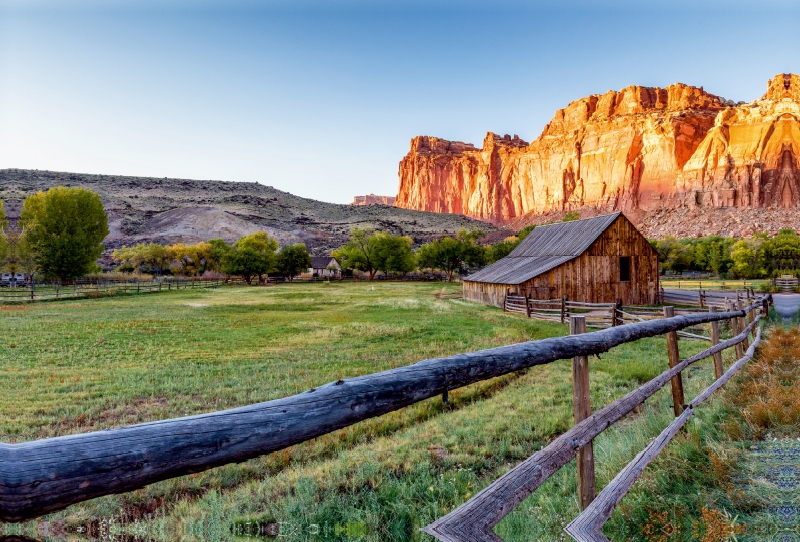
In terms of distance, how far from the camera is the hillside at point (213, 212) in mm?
88812

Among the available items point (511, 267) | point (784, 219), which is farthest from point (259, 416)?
point (784, 219)

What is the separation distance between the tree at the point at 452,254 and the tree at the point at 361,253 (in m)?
7.53

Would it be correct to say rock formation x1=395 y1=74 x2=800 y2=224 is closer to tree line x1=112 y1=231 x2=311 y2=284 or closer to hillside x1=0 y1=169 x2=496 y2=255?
hillside x1=0 y1=169 x2=496 y2=255

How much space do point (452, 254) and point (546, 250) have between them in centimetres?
3415

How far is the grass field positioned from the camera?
3844 mm

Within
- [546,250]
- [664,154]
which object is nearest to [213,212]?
[546,250]

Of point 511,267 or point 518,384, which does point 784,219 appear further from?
point 518,384

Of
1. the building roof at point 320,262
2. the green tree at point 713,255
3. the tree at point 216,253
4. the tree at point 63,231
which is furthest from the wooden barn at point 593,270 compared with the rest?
the building roof at point 320,262

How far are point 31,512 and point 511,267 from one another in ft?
101

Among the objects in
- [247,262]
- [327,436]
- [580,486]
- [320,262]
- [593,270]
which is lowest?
[327,436]

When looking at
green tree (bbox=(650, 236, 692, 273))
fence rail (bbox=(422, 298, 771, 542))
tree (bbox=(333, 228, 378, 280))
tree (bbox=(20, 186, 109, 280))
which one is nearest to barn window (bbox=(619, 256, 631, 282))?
fence rail (bbox=(422, 298, 771, 542))

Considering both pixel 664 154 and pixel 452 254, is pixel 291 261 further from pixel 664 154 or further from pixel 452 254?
pixel 664 154

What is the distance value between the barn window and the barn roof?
99.8 inches

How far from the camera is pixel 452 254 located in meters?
64.2
